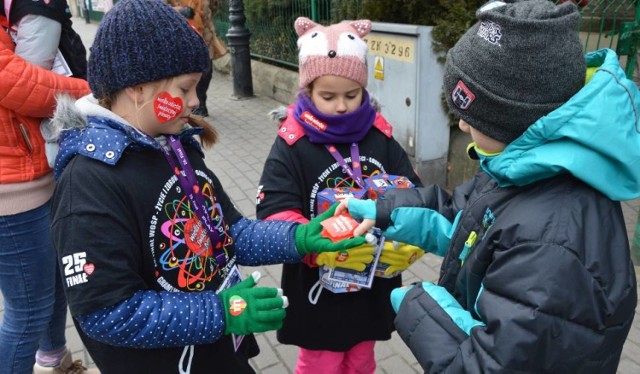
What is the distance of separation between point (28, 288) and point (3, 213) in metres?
0.34

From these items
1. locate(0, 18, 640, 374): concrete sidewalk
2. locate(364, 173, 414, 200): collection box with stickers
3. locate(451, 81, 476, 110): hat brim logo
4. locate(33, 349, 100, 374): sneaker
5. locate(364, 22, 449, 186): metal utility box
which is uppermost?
locate(451, 81, 476, 110): hat brim logo

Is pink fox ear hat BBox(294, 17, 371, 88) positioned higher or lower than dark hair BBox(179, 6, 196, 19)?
higher

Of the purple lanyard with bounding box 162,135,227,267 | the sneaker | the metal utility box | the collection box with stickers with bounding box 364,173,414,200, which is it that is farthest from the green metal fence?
the sneaker

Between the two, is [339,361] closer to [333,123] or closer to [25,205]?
[333,123]

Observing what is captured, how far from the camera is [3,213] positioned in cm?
198

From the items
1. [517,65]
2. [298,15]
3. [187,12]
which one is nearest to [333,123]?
[517,65]

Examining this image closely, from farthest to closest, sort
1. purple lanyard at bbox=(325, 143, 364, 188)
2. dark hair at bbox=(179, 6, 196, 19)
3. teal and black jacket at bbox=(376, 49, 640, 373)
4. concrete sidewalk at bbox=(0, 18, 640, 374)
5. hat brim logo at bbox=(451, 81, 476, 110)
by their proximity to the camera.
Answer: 1. dark hair at bbox=(179, 6, 196, 19)
2. concrete sidewalk at bbox=(0, 18, 640, 374)
3. purple lanyard at bbox=(325, 143, 364, 188)
4. hat brim logo at bbox=(451, 81, 476, 110)
5. teal and black jacket at bbox=(376, 49, 640, 373)

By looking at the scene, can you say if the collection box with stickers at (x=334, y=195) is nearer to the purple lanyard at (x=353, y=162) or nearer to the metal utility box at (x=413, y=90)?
the purple lanyard at (x=353, y=162)

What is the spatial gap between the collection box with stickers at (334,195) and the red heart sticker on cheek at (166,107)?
0.71 metres

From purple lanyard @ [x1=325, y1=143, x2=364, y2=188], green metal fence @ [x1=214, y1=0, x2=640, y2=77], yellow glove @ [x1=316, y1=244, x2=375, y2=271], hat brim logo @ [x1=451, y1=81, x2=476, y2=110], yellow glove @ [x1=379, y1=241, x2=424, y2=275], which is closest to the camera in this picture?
hat brim logo @ [x1=451, y1=81, x2=476, y2=110]

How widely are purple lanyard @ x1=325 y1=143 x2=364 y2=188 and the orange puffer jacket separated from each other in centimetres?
101

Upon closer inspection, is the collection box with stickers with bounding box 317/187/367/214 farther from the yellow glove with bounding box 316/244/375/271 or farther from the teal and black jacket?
the teal and black jacket

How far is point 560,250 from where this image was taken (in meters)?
1.15

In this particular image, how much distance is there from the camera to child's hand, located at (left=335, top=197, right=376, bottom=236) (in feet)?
5.95
